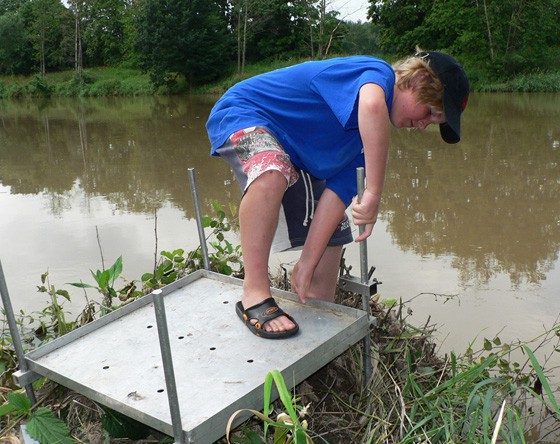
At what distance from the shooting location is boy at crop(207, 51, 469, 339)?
178 cm

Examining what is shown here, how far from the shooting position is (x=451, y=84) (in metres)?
1.84

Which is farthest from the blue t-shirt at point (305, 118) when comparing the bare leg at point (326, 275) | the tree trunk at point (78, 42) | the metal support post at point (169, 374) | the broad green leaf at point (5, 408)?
the tree trunk at point (78, 42)

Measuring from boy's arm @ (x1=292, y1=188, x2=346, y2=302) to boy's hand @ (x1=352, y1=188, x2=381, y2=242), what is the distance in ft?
0.63

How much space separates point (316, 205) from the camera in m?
2.18

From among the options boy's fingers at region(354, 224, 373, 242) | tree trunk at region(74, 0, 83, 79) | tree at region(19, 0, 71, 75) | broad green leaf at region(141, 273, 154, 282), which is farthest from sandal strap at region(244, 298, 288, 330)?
tree at region(19, 0, 71, 75)

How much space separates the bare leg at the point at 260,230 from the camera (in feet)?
6.06

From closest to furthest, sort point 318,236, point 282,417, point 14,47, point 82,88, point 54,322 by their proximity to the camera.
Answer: point 282,417 → point 318,236 → point 54,322 → point 82,88 → point 14,47

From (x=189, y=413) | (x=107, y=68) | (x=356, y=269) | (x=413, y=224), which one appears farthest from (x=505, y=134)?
(x=107, y=68)

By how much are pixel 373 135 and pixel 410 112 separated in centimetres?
23

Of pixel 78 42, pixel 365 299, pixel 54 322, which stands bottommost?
pixel 54 322

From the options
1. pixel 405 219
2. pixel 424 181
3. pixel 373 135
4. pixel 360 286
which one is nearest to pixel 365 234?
pixel 360 286

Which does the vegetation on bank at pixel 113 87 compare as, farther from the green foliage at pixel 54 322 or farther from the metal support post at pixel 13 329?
the metal support post at pixel 13 329

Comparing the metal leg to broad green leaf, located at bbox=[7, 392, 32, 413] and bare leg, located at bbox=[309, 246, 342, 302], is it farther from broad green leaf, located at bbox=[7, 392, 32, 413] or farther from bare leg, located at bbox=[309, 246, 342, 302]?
broad green leaf, located at bbox=[7, 392, 32, 413]

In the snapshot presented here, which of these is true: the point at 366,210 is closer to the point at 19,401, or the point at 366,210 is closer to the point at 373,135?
the point at 373,135
